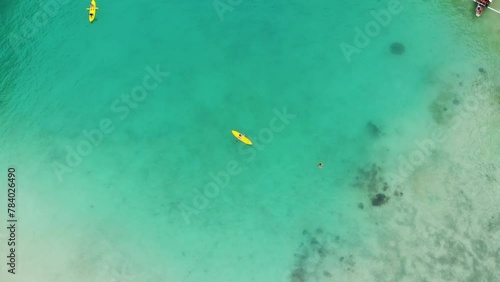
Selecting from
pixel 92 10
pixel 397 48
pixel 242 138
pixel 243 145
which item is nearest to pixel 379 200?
pixel 243 145

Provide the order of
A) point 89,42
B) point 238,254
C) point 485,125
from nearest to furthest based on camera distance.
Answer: point 238,254
point 485,125
point 89,42

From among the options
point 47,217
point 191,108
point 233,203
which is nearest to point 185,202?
point 233,203

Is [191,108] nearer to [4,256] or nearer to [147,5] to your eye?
[147,5]

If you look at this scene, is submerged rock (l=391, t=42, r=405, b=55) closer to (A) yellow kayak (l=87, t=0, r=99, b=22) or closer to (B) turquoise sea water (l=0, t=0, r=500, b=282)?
(B) turquoise sea water (l=0, t=0, r=500, b=282)

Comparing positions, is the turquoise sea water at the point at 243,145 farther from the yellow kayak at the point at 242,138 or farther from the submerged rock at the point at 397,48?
the yellow kayak at the point at 242,138

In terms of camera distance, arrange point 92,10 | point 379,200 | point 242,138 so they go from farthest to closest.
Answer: point 92,10 < point 242,138 < point 379,200

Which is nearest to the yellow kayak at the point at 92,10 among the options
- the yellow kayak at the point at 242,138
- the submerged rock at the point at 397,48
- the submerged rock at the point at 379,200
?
the yellow kayak at the point at 242,138

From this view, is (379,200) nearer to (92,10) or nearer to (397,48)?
(397,48)
